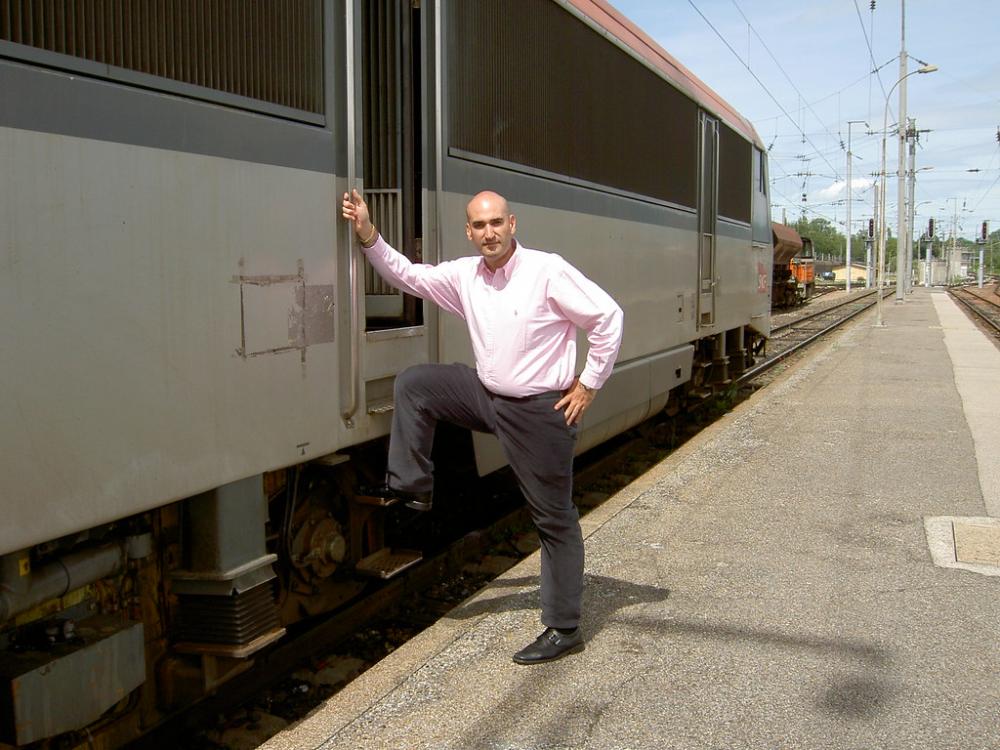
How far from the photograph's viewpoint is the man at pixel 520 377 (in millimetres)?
3672

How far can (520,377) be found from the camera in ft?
12.2

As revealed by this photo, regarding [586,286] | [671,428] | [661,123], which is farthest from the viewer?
[671,428]

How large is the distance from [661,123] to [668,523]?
11.0 ft

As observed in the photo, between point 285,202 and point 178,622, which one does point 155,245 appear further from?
point 178,622

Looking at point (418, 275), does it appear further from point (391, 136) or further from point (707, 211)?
point (707, 211)

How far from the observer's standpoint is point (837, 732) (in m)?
3.33

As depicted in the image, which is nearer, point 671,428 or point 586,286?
point 586,286

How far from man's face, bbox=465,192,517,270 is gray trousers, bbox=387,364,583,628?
52 centimetres

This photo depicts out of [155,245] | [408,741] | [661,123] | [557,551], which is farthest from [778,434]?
[155,245]

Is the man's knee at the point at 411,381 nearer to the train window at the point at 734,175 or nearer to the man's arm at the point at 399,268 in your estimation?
the man's arm at the point at 399,268

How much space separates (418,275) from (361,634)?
186 centimetres

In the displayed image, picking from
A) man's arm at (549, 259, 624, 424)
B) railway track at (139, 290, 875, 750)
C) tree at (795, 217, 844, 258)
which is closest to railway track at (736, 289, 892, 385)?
railway track at (139, 290, 875, 750)

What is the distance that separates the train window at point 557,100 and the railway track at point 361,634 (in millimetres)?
2075

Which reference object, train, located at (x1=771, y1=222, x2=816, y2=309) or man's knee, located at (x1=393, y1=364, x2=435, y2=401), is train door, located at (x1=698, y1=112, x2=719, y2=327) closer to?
man's knee, located at (x1=393, y1=364, x2=435, y2=401)
